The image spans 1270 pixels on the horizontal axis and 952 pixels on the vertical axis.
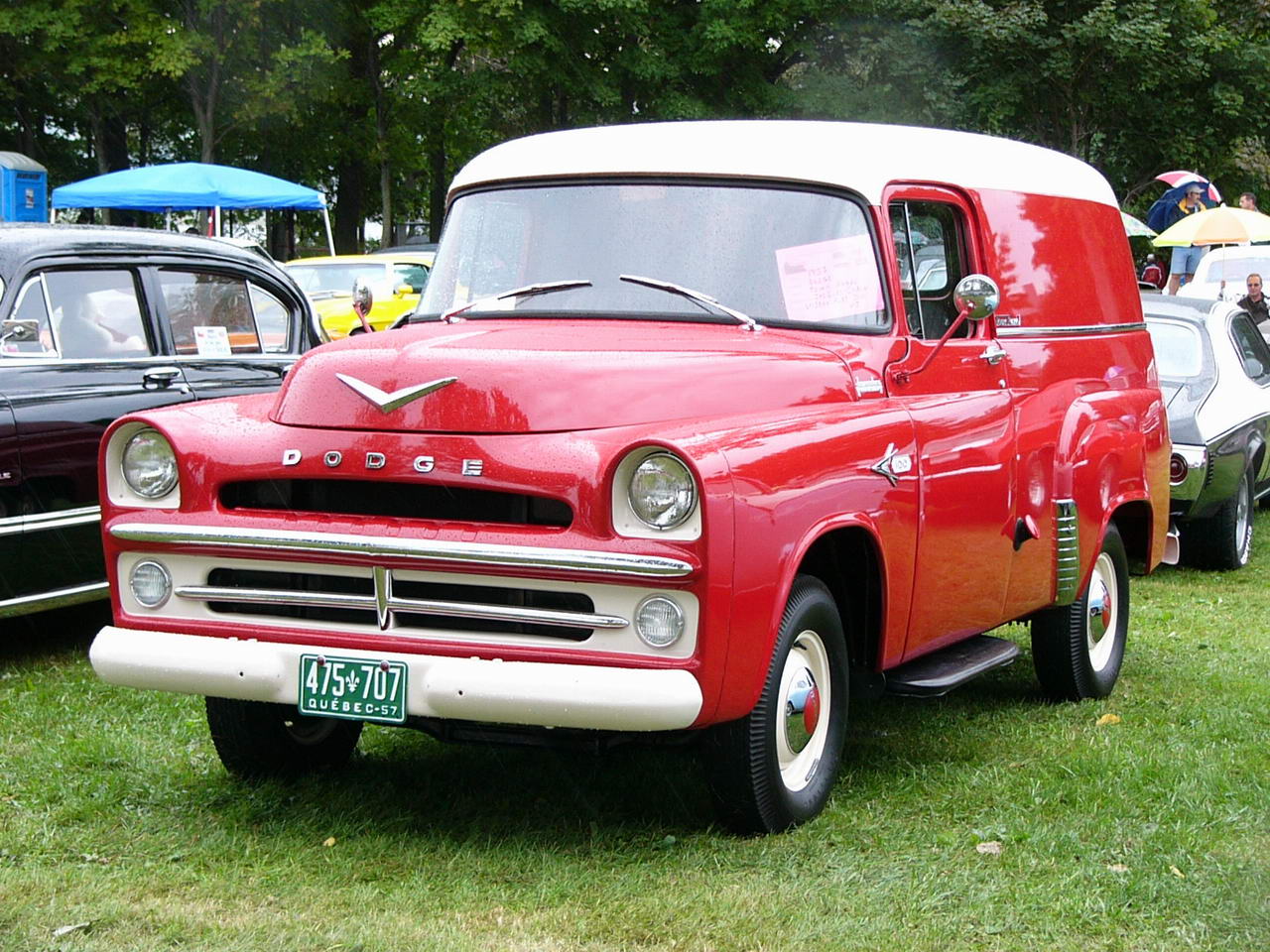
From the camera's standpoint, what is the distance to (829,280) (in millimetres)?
5645

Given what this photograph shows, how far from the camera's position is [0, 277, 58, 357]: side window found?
7.14 meters

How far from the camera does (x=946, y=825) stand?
17.0 ft

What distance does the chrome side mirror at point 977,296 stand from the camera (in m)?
5.70

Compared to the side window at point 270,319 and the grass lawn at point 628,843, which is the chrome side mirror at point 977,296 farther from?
the side window at point 270,319

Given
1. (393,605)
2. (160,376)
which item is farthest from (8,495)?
(393,605)

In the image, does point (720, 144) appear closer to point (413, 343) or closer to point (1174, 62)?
point (413, 343)

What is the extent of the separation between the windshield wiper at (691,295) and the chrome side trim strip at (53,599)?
105 inches

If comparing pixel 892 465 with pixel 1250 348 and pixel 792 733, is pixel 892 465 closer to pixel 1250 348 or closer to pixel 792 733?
pixel 792 733

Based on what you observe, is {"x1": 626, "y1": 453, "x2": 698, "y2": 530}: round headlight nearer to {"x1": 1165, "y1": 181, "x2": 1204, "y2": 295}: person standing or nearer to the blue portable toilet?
{"x1": 1165, "y1": 181, "x2": 1204, "y2": 295}: person standing

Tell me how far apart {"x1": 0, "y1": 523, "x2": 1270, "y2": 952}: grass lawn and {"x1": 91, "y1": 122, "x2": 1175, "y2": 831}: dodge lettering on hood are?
0.33m

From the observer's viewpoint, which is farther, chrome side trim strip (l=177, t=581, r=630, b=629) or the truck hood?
the truck hood

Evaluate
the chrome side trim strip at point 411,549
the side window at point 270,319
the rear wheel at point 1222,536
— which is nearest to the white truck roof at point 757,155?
the chrome side trim strip at point 411,549

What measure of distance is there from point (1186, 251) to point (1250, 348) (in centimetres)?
917

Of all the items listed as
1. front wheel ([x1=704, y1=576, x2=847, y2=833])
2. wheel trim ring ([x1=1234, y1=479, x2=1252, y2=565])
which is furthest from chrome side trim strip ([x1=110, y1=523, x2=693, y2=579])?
wheel trim ring ([x1=1234, y1=479, x2=1252, y2=565])
